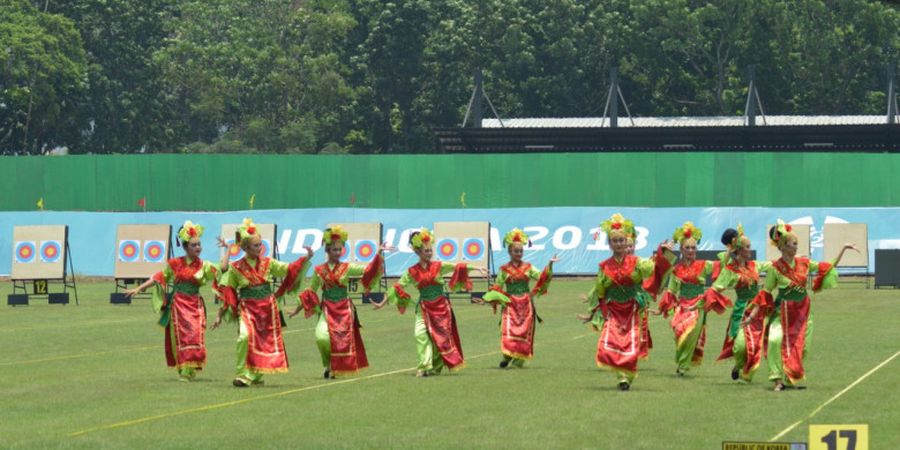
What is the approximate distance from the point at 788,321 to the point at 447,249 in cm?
2780

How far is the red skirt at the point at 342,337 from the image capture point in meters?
22.0

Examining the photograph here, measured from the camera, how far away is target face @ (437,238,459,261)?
47447 millimetres

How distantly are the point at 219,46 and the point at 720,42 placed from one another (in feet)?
89.5

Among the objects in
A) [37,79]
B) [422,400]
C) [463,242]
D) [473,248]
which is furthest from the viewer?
[37,79]

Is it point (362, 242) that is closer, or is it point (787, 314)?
point (787, 314)

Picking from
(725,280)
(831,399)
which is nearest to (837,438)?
(831,399)

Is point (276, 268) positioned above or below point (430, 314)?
above

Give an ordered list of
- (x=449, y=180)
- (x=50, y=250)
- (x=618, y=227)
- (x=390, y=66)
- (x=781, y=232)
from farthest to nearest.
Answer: (x=390, y=66) → (x=449, y=180) → (x=50, y=250) → (x=618, y=227) → (x=781, y=232)

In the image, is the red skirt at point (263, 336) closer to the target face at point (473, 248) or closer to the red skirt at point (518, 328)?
the red skirt at point (518, 328)

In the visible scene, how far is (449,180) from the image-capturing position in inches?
2463

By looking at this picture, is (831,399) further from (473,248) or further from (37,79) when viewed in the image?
(37,79)

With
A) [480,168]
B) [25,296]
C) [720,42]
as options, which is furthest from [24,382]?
[720,42]

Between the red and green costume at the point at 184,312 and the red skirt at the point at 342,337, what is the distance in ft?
5.15

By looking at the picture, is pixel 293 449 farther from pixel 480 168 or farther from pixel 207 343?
pixel 480 168
